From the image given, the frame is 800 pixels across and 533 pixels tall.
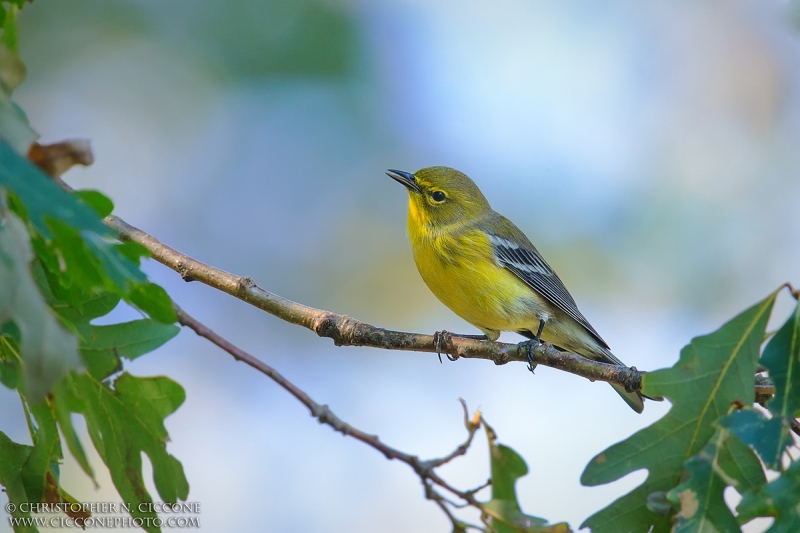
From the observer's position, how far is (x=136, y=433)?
236 centimetres

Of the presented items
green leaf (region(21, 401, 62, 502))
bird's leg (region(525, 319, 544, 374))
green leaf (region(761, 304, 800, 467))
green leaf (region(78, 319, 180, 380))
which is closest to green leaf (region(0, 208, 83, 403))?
green leaf (region(78, 319, 180, 380))

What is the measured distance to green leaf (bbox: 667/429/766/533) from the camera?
2.15 metres

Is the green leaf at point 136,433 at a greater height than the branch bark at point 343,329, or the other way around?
the branch bark at point 343,329

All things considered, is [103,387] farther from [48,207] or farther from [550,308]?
[550,308]

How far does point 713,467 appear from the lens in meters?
2.23

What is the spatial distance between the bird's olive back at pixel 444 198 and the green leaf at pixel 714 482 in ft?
11.2

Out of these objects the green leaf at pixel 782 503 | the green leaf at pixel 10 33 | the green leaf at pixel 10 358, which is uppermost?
the green leaf at pixel 10 33

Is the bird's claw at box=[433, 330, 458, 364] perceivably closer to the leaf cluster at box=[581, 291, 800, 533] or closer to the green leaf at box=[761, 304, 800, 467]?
the leaf cluster at box=[581, 291, 800, 533]

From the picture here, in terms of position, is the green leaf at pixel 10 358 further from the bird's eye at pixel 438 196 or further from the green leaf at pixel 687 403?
the bird's eye at pixel 438 196

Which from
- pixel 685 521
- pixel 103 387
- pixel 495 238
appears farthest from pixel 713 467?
pixel 495 238

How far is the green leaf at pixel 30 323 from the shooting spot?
55.7 inches

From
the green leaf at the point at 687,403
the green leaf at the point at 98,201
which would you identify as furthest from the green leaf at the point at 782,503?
the green leaf at the point at 98,201

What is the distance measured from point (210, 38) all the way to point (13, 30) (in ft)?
26.7

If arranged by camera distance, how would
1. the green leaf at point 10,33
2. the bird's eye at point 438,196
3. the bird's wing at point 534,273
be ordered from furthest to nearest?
the bird's eye at point 438,196 → the bird's wing at point 534,273 → the green leaf at point 10,33
